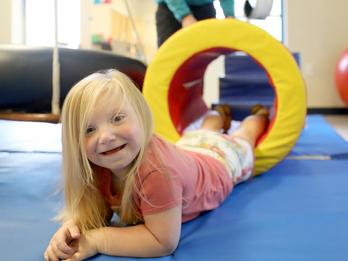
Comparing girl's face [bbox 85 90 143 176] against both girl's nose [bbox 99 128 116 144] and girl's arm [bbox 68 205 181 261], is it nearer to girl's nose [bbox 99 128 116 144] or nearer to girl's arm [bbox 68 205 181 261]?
girl's nose [bbox 99 128 116 144]

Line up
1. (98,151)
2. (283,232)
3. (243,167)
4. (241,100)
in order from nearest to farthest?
(98,151), (283,232), (243,167), (241,100)

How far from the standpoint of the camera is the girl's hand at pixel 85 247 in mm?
686

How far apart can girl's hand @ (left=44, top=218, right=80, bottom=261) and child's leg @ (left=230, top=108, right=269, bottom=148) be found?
31.9 inches

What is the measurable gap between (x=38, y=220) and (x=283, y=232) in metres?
0.51

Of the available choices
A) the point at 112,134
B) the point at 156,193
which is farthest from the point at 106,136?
the point at 156,193

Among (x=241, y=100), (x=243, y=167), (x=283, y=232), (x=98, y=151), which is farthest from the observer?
(x=241, y=100)

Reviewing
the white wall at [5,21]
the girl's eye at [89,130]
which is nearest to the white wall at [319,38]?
the white wall at [5,21]

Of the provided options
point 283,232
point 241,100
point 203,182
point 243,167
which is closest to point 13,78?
point 241,100

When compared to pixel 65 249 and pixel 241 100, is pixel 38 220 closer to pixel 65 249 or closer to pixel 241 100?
pixel 65 249

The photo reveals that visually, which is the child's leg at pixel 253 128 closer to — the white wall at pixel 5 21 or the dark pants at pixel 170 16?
the dark pants at pixel 170 16

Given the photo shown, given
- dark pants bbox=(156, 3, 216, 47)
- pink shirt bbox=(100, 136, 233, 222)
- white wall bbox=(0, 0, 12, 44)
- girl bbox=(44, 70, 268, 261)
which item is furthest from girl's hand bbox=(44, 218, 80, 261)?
white wall bbox=(0, 0, 12, 44)

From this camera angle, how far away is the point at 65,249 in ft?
2.23

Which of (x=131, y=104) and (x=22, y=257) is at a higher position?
(x=131, y=104)

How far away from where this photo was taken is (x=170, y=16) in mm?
1919
